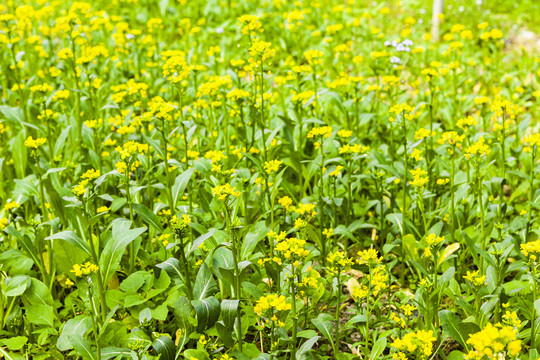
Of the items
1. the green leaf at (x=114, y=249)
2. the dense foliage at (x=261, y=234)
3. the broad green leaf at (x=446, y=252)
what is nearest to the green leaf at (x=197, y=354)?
the dense foliage at (x=261, y=234)

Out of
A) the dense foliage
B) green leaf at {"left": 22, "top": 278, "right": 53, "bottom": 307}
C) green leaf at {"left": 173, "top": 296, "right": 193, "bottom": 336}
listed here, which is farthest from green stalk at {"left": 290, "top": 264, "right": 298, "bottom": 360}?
green leaf at {"left": 22, "top": 278, "right": 53, "bottom": 307}

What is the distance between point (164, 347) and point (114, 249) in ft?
2.03

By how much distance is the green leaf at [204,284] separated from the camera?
8.88ft

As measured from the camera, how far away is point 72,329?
261cm

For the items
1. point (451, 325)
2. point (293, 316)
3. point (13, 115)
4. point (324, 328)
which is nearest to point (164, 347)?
point (293, 316)

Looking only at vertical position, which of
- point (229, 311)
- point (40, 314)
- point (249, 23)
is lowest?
point (40, 314)

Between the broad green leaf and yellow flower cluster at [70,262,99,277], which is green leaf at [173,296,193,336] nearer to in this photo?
yellow flower cluster at [70,262,99,277]

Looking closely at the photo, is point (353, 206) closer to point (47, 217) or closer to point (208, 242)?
point (208, 242)

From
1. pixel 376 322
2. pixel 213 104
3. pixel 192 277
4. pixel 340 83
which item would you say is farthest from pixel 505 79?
pixel 192 277

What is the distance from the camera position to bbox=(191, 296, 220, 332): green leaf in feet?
8.38

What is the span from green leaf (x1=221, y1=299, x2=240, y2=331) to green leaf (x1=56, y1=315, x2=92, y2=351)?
2.28 feet

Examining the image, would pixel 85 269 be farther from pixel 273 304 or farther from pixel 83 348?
pixel 273 304

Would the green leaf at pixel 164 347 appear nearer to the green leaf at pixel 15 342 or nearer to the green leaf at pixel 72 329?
the green leaf at pixel 72 329

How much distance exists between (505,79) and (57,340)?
5.11m
